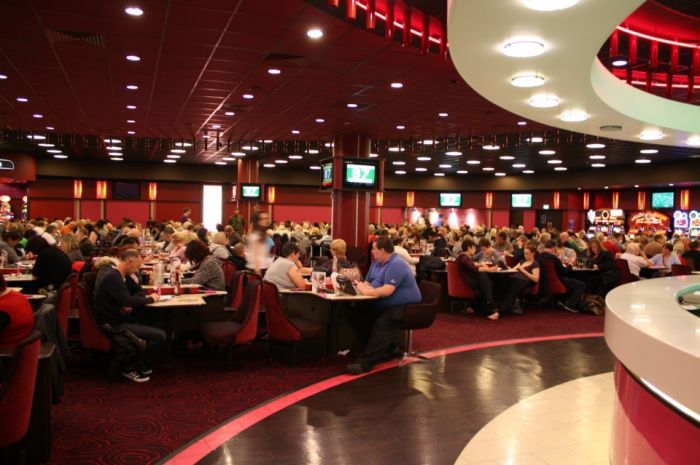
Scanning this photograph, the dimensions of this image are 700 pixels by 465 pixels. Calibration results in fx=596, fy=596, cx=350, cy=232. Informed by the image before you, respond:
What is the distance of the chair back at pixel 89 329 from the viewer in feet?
18.5

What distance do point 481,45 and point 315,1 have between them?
1636 mm

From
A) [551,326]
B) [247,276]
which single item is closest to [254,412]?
[247,276]

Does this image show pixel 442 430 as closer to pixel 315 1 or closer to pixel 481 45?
pixel 481 45

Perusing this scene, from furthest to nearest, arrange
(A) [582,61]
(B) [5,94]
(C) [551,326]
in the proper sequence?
(B) [5,94] < (C) [551,326] < (A) [582,61]

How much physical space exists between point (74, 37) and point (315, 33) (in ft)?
9.15

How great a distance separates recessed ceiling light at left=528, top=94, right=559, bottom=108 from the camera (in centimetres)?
706

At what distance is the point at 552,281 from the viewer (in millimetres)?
10742

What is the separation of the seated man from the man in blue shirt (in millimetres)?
2000

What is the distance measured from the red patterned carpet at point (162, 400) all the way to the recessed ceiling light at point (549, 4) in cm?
383

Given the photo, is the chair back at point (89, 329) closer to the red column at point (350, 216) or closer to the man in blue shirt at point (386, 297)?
the man in blue shirt at point (386, 297)

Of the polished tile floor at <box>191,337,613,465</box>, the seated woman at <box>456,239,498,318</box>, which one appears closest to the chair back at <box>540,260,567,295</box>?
the seated woman at <box>456,239,498,318</box>

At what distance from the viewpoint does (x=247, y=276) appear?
7.37 metres

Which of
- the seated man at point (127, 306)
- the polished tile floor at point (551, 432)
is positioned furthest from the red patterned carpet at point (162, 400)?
the polished tile floor at point (551, 432)

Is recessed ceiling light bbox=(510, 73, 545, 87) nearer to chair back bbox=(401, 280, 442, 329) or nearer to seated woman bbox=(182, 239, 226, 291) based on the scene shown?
chair back bbox=(401, 280, 442, 329)
